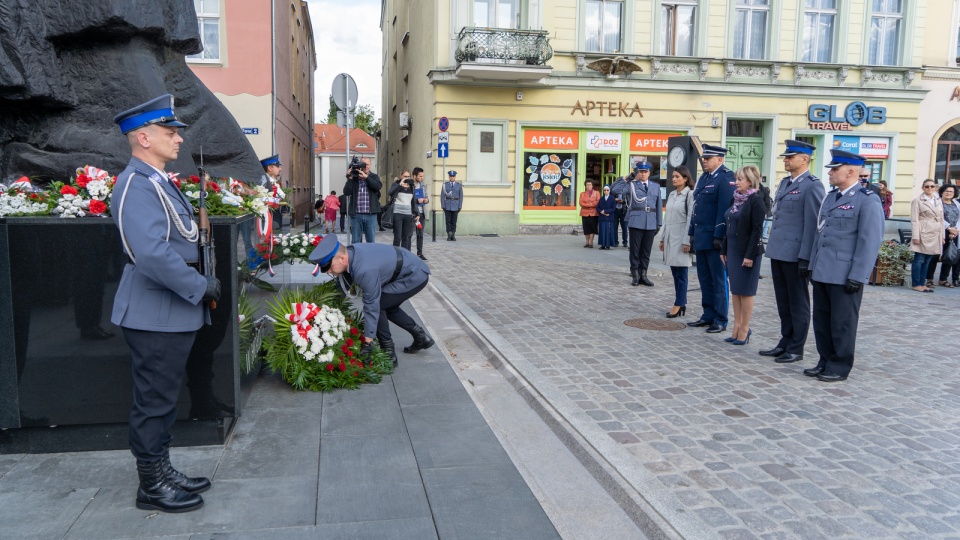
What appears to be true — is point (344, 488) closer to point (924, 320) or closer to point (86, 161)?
point (86, 161)

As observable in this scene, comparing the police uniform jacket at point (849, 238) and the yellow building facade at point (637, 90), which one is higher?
the yellow building facade at point (637, 90)

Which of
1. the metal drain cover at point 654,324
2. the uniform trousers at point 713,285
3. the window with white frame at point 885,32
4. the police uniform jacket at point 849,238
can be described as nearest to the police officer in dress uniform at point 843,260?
the police uniform jacket at point 849,238

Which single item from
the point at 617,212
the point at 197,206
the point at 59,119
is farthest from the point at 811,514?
the point at 617,212

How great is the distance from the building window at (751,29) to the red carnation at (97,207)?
73.8 feet

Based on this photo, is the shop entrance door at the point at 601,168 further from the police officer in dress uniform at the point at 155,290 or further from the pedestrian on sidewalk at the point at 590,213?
the police officer in dress uniform at the point at 155,290

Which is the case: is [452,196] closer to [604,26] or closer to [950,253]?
[604,26]

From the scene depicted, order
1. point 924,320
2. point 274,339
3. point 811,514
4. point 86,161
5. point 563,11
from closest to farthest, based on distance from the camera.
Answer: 1. point 811,514
2. point 86,161
3. point 274,339
4. point 924,320
5. point 563,11

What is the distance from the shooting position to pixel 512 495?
399 centimetres

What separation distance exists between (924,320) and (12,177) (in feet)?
31.8

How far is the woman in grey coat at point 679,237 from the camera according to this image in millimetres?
9070

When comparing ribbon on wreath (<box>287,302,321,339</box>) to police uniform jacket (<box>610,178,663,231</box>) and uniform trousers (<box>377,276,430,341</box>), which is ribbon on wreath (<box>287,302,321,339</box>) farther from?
police uniform jacket (<box>610,178,663,231</box>)

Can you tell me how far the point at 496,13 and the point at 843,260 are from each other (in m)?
17.8

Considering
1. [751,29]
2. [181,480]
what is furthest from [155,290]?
[751,29]

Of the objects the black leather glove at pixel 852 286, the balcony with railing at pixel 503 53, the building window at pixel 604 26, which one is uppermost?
the building window at pixel 604 26
